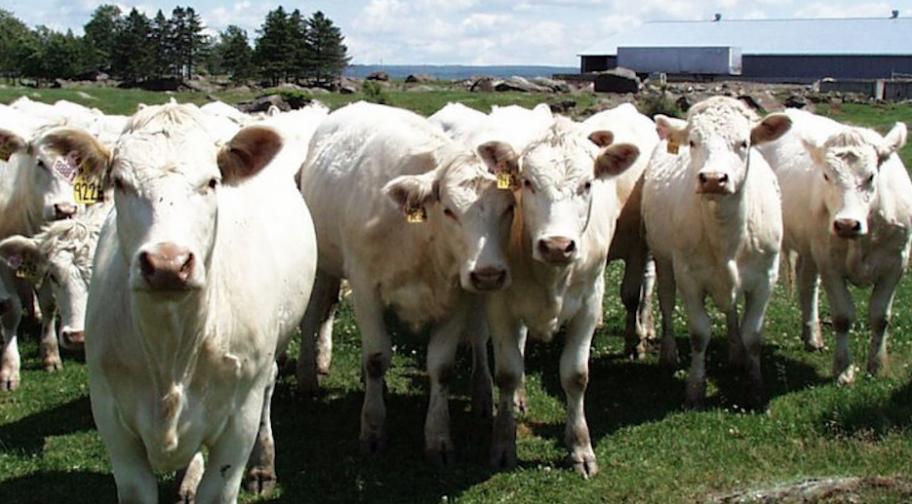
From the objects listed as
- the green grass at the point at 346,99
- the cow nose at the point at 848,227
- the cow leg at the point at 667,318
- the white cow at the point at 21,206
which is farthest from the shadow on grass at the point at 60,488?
the green grass at the point at 346,99

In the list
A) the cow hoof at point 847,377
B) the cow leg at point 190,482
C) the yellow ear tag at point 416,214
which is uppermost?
the yellow ear tag at point 416,214

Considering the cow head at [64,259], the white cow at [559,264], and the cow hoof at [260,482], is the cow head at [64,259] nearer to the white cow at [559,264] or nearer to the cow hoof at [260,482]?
the cow hoof at [260,482]

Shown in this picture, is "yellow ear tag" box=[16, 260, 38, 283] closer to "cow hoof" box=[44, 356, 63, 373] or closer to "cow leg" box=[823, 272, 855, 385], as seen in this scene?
"cow hoof" box=[44, 356, 63, 373]

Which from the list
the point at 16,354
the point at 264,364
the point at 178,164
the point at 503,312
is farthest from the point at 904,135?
the point at 16,354

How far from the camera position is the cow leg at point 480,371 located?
9.86m

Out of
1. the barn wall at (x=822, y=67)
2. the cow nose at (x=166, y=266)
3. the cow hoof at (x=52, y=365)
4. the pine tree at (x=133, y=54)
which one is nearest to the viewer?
the cow nose at (x=166, y=266)

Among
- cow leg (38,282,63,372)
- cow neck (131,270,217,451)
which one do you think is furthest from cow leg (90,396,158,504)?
cow leg (38,282,63,372)

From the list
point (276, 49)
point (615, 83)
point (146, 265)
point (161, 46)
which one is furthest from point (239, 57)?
point (146, 265)

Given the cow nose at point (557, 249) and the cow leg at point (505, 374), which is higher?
the cow nose at point (557, 249)

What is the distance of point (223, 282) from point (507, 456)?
350 cm

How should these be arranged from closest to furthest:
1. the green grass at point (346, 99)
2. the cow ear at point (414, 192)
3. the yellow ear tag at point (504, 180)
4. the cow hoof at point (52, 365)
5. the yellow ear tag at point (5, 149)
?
the yellow ear tag at point (504, 180) < the cow ear at point (414, 192) < the yellow ear tag at point (5, 149) < the cow hoof at point (52, 365) < the green grass at point (346, 99)

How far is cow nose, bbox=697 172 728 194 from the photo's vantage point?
9.32 meters

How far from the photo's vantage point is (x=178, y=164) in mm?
5504

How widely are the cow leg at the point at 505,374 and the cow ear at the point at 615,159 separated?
1.29 metres
